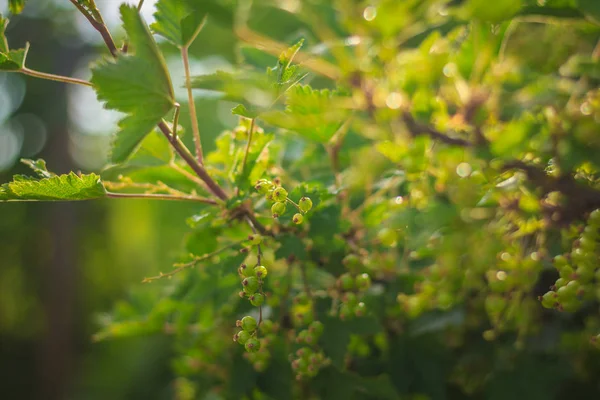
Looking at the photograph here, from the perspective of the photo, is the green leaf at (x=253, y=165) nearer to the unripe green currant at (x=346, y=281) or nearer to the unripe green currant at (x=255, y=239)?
the unripe green currant at (x=255, y=239)

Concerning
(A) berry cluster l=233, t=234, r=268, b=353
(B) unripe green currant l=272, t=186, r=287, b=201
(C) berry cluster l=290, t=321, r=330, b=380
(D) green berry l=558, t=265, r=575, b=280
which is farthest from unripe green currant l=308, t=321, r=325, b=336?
(D) green berry l=558, t=265, r=575, b=280

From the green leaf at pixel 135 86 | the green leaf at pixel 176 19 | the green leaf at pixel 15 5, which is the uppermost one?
the green leaf at pixel 15 5

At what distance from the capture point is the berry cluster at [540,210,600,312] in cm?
60

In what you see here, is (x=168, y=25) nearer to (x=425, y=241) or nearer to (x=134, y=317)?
(x=425, y=241)

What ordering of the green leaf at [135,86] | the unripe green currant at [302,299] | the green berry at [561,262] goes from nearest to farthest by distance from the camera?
the green leaf at [135,86] < the green berry at [561,262] < the unripe green currant at [302,299]

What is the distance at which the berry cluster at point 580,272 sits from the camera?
60 centimetres

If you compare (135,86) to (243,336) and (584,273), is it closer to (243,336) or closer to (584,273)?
(243,336)

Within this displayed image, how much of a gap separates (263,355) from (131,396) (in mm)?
2641

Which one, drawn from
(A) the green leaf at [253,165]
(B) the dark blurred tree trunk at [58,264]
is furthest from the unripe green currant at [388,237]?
(B) the dark blurred tree trunk at [58,264]

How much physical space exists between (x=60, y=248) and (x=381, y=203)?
4.17m

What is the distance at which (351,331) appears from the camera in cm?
73

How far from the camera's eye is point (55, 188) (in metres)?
0.58

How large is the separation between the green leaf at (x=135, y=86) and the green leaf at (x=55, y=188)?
0.18 feet

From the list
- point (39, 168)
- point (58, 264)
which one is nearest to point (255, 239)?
point (39, 168)
